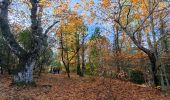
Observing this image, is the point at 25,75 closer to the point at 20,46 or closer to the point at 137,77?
the point at 20,46

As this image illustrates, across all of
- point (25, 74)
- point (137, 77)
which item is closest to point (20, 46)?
point (25, 74)

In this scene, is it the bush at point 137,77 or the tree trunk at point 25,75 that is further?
the bush at point 137,77

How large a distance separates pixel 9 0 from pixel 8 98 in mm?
6408

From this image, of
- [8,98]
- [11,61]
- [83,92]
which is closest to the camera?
[8,98]

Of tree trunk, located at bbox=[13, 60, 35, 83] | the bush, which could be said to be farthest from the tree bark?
the bush

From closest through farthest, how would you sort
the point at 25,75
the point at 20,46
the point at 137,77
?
the point at 25,75 → the point at 20,46 → the point at 137,77

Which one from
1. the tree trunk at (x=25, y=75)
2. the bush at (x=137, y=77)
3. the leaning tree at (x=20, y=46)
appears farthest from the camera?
the bush at (x=137, y=77)

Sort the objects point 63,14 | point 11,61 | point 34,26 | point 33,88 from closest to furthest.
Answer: point 33,88
point 34,26
point 63,14
point 11,61

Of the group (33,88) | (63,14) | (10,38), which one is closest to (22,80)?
(33,88)

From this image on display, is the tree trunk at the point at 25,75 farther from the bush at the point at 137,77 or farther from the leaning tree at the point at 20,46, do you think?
the bush at the point at 137,77

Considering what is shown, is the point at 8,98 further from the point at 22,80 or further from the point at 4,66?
the point at 4,66

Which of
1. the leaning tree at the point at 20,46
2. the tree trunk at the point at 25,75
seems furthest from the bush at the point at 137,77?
the tree trunk at the point at 25,75

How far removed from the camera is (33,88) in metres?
15.8

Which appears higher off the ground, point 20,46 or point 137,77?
point 20,46
